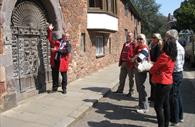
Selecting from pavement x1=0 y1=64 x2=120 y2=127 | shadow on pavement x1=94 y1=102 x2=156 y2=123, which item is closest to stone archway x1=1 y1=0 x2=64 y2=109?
pavement x1=0 y1=64 x2=120 y2=127

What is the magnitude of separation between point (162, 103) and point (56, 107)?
292 cm

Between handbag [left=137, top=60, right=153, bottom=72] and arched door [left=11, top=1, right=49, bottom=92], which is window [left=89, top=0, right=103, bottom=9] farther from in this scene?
handbag [left=137, top=60, right=153, bottom=72]

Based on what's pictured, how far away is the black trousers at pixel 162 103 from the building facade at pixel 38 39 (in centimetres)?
327

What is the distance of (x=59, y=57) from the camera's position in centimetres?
1091

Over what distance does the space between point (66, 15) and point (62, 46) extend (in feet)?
6.58

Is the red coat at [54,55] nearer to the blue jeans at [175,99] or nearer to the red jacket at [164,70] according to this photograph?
the blue jeans at [175,99]

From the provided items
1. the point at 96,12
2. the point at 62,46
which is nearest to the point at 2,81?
the point at 62,46

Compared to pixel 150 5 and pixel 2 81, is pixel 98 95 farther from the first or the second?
pixel 150 5

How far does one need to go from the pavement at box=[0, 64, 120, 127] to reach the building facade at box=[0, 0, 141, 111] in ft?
1.01

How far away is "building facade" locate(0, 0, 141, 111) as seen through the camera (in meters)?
8.66

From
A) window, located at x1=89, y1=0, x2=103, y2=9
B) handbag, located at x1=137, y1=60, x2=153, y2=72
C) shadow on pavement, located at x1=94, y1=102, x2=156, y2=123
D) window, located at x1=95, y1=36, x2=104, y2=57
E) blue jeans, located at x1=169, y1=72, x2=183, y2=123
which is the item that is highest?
window, located at x1=89, y1=0, x2=103, y2=9

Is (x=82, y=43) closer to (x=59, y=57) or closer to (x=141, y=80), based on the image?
(x=59, y=57)

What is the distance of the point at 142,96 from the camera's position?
30.4 feet

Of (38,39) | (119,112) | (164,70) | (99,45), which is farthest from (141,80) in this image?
(99,45)
